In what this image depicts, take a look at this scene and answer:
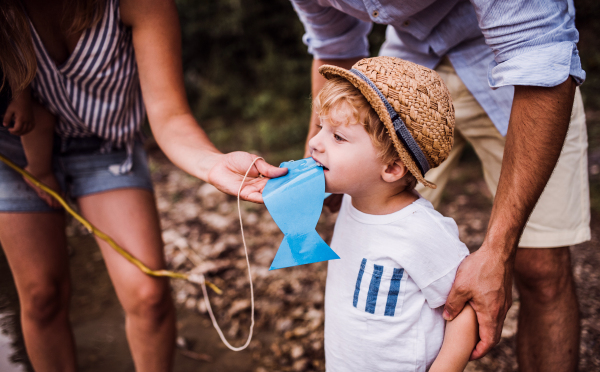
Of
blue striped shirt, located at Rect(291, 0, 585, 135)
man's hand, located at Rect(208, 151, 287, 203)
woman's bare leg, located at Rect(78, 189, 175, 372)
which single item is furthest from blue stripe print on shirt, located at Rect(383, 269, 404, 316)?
woman's bare leg, located at Rect(78, 189, 175, 372)

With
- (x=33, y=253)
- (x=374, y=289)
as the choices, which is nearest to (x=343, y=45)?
(x=374, y=289)

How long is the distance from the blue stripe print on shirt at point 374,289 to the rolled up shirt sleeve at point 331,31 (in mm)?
1148

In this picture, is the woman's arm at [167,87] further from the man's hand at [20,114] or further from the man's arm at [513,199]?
the man's arm at [513,199]

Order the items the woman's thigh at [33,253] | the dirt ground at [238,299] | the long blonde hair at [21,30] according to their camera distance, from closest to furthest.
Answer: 1. the long blonde hair at [21,30]
2. the woman's thigh at [33,253]
3. the dirt ground at [238,299]

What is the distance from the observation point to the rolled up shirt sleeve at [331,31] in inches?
76.2

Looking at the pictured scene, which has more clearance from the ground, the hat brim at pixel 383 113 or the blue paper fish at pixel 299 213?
the hat brim at pixel 383 113

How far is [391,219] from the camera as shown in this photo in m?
1.38

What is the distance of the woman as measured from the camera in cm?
167

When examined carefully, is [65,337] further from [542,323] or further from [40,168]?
[542,323]

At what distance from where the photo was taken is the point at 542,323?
1752 millimetres

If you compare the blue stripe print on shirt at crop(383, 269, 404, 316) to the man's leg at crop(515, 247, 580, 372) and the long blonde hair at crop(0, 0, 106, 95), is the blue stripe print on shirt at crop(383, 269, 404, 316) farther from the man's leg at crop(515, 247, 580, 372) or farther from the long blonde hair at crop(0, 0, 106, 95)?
the long blonde hair at crop(0, 0, 106, 95)

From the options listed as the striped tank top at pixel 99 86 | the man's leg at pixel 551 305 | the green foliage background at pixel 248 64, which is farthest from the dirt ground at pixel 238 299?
the green foliage background at pixel 248 64

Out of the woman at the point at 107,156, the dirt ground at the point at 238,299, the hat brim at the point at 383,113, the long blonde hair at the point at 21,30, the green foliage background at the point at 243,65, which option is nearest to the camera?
the hat brim at the point at 383,113

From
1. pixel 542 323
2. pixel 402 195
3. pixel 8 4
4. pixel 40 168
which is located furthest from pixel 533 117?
pixel 40 168
